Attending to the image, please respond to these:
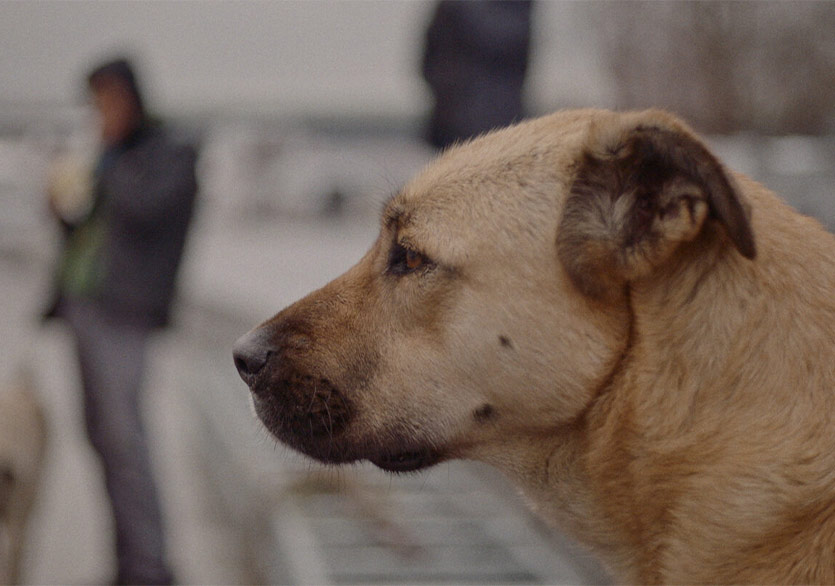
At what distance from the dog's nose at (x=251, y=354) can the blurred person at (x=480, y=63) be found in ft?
9.41

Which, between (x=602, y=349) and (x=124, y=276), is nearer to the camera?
(x=602, y=349)

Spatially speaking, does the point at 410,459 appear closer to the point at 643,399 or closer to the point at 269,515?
the point at 643,399

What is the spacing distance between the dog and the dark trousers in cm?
34

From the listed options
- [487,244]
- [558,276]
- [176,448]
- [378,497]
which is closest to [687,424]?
[558,276]

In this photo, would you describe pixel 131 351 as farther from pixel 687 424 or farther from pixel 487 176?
pixel 687 424

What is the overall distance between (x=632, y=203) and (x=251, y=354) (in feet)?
3.48

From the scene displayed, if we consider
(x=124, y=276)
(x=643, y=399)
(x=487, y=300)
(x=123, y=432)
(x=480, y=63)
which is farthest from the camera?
(x=480, y=63)

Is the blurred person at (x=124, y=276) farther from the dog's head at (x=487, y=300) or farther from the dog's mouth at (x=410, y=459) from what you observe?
the dog's mouth at (x=410, y=459)

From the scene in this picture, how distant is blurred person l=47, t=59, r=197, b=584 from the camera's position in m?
4.95

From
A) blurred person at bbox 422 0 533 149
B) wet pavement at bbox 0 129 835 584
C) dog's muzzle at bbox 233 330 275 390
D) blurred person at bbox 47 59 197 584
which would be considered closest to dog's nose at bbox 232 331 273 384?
dog's muzzle at bbox 233 330 275 390

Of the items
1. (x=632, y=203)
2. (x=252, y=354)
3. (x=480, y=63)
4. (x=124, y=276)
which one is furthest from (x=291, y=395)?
(x=480, y=63)

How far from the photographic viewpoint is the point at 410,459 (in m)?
2.50

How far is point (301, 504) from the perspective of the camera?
527 cm

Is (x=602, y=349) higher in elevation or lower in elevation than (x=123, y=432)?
higher
